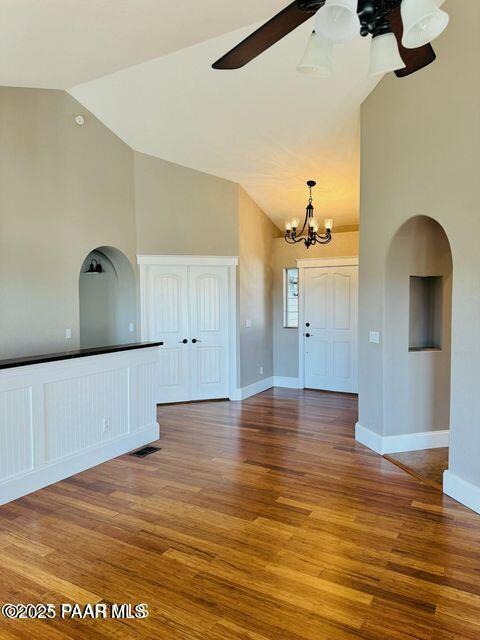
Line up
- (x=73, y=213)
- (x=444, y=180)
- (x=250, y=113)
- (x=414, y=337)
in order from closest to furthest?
(x=444, y=180), (x=414, y=337), (x=250, y=113), (x=73, y=213)

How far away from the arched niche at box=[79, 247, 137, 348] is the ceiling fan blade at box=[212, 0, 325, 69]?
4.05 meters

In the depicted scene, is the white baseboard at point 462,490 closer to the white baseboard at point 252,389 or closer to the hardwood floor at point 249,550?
the hardwood floor at point 249,550

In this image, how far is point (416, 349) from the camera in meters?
4.52

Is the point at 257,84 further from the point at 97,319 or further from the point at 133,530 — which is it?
the point at 133,530

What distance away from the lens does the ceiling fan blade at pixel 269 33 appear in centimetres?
192

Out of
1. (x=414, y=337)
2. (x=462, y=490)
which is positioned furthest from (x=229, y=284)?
(x=462, y=490)

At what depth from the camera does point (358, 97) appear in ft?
14.8

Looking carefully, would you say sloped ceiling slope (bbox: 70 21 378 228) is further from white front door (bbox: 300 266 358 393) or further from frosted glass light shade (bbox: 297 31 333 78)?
frosted glass light shade (bbox: 297 31 333 78)

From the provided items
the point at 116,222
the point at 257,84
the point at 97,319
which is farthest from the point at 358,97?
the point at 97,319

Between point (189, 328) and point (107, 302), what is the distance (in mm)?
1244

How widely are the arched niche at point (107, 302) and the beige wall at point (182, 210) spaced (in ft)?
1.61

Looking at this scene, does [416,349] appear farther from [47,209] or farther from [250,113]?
[47,209]

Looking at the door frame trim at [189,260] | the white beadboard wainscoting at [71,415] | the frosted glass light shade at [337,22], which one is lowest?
the white beadboard wainscoting at [71,415]

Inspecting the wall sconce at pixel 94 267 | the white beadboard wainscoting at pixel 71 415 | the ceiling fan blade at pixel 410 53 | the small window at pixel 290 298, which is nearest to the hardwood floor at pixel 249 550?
the white beadboard wainscoting at pixel 71 415
